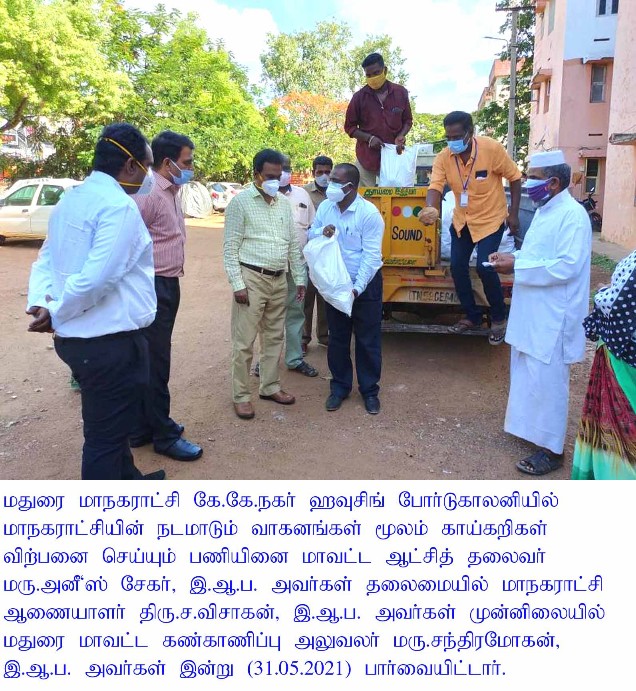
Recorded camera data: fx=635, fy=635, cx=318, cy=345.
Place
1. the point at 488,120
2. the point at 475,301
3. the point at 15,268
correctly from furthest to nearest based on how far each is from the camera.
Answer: the point at 488,120
the point at 15,268
the point at 475,301

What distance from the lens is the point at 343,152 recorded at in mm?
35406

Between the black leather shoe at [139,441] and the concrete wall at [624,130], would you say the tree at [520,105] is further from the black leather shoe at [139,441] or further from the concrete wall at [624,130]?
the black leather shoe at [139,441]

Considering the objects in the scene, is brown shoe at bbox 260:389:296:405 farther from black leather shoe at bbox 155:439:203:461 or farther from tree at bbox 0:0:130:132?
tree at bbox 0:0:130:132

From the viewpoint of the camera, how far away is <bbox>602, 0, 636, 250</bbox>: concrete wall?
1451cm

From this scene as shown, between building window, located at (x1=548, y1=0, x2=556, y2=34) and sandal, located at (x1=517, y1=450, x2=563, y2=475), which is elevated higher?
building window, located at (x1=548, y1=0, x2=556, y2=34)

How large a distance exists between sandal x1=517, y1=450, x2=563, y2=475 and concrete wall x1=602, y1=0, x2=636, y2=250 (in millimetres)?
12377

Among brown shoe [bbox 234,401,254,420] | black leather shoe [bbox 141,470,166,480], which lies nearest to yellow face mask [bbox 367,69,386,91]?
brown shoe [bbox 234,401,254,420]

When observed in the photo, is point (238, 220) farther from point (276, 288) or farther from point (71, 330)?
point (71, 330)

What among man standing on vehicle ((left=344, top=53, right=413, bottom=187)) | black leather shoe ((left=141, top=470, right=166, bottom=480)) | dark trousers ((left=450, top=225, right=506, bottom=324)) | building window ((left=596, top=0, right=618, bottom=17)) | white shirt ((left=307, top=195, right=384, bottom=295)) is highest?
building window ((left=596, top=0, right=618, bottom=17))

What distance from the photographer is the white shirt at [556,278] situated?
3.46m

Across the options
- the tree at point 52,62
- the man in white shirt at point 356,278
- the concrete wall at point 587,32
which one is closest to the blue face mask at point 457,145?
the man in white shirt at point 356,278

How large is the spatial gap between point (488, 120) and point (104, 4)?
65.5ft

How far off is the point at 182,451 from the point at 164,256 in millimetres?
1204

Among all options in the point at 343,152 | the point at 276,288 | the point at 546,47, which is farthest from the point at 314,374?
the point at 343,152
